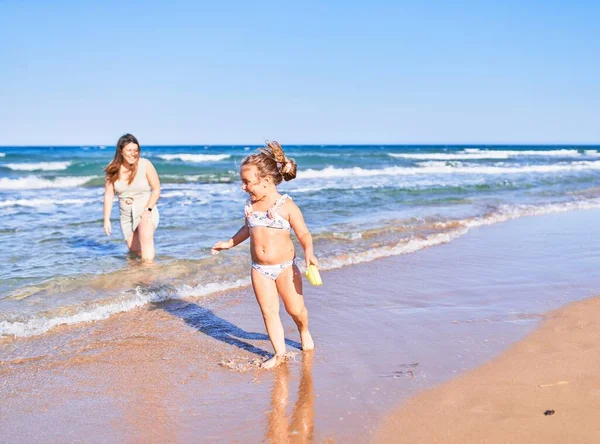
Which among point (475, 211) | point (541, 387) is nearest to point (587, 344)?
point (541, 387)

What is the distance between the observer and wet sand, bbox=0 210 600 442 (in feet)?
10.4

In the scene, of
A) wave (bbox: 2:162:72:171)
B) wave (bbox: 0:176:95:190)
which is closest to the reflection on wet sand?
A: wave (bbox: 0:176:95:190)

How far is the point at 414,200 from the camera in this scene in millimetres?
15133

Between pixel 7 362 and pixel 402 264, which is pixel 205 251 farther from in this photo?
pixel 7 362

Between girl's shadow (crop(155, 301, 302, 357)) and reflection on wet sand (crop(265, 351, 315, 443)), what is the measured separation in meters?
0.55

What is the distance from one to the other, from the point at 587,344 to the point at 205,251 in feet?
16.8

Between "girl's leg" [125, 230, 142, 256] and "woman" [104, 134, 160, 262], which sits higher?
"woman" [104, 134, 160, 262]

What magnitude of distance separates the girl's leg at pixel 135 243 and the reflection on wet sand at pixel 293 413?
160 inches

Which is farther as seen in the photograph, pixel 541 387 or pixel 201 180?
pixel 201 180

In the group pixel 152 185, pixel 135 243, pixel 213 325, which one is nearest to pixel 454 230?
pixel 152 185

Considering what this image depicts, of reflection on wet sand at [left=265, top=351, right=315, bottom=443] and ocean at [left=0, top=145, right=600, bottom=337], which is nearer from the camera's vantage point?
reflection on wet sand at [left=265, top=351, right=315, bottom=443]

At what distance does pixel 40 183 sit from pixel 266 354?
22110 millimetres

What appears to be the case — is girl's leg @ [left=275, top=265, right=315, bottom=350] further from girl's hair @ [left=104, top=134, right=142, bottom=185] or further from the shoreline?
girl's hair @ [left=104, top=134, right=142, bottom=185]

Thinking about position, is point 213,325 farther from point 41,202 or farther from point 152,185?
point 41,202
